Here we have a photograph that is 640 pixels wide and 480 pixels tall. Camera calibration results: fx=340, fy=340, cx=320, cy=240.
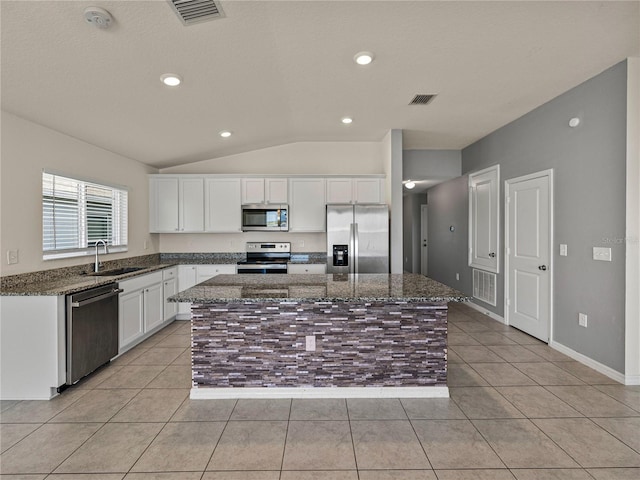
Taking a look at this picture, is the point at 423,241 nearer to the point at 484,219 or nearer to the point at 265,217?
the point at 484,219

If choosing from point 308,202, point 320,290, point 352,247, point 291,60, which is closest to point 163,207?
point 308,202

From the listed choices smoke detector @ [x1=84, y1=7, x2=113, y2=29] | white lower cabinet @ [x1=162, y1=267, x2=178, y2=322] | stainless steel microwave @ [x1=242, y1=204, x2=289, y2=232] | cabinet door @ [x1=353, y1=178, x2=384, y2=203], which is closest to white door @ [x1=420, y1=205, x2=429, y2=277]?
cabinet door @ [x1=353, y1=178, x2=384, y2=203]

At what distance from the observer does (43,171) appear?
331 centimetres

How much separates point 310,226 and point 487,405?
3413 millimetres

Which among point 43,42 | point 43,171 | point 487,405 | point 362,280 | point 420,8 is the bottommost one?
point 487,405

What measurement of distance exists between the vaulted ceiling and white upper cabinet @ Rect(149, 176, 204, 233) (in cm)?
114

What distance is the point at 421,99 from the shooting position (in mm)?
3693

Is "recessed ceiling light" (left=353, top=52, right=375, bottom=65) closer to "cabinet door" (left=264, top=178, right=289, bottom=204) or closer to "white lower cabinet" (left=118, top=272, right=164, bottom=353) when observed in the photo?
"cabinet door" (left=264, top=178, right=289, bottom=204)

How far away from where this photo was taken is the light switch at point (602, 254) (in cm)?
306

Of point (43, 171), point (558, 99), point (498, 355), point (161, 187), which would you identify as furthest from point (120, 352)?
point (558, 99)

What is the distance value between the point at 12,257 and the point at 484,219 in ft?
18.7

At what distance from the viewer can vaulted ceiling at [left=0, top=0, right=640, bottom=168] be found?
7.13 ft

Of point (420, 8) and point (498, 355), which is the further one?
point (498, 355)

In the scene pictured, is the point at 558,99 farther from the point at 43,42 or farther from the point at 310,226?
the point at 43,42
